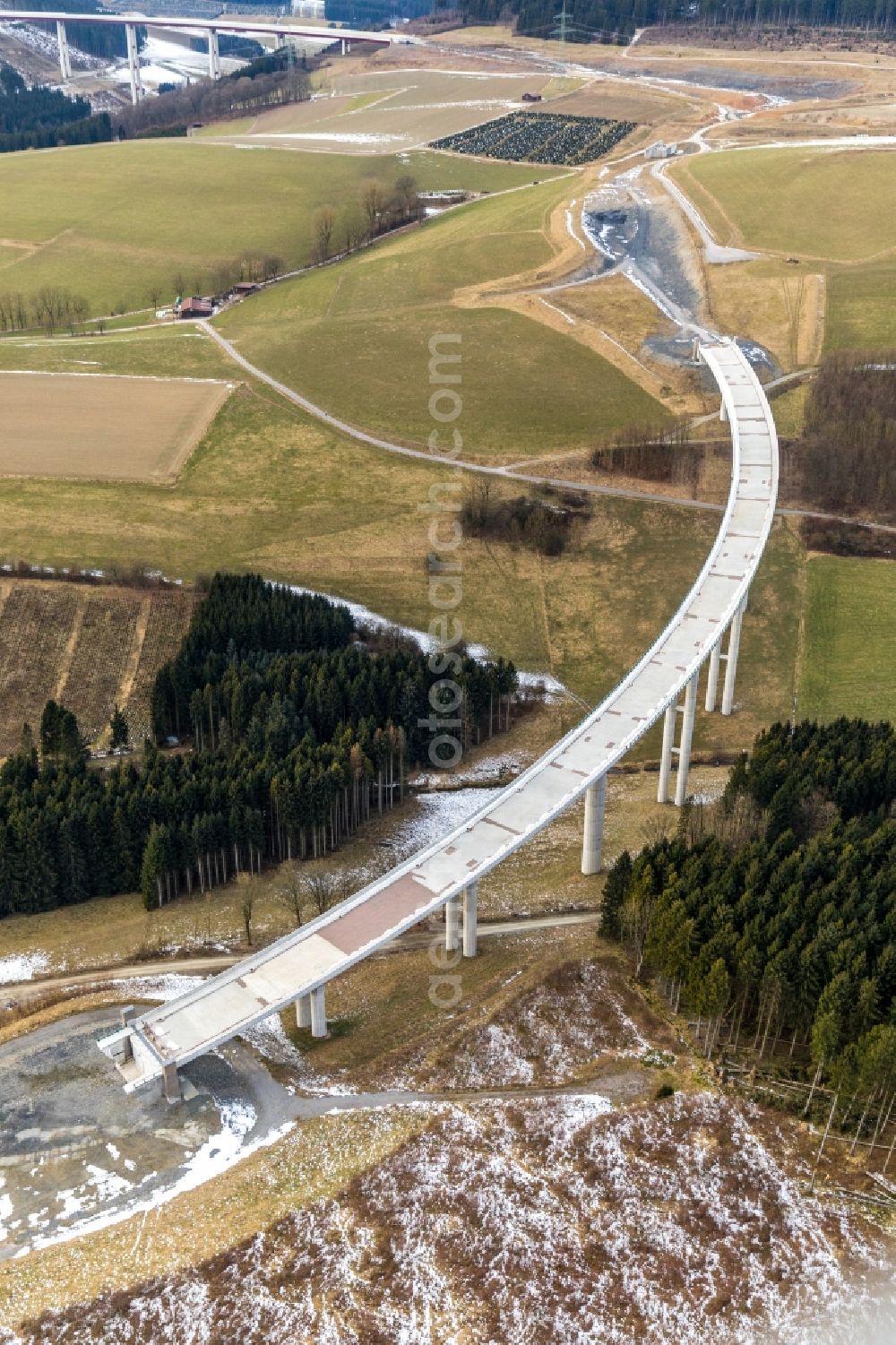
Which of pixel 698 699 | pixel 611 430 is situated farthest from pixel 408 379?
pixel 698 699

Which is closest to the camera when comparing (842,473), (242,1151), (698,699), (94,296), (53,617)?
(242,1151)

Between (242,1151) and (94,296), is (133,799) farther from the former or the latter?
(94,296)

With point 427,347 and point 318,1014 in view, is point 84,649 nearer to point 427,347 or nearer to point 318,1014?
point 318,1014

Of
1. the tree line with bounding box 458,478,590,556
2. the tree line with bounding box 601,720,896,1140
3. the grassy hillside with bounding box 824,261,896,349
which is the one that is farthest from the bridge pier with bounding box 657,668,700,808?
the grassy hillside with bounding box 824,261,896,349

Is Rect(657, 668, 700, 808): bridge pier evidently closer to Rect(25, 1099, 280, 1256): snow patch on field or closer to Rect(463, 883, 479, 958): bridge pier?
Rect(463, 883, 479, 958): bridge pier

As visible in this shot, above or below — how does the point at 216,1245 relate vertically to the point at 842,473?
below
